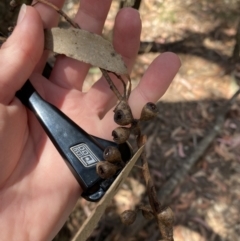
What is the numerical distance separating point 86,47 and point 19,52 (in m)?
0.16

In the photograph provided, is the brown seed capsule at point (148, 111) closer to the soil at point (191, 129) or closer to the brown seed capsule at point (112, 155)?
the brown seed capsule at point (112, 155)

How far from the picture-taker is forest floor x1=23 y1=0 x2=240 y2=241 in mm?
1563

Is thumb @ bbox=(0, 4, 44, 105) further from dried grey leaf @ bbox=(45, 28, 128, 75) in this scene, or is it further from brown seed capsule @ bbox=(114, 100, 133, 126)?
brown seed capsule @ bbox=(114, 100, 133, 126)

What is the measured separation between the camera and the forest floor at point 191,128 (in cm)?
156

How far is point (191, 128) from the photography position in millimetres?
1810

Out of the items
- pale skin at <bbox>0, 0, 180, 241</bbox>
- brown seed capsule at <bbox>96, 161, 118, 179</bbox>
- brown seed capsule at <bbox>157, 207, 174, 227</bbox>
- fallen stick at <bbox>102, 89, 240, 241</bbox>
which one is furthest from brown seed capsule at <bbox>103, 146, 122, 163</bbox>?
fallen stick at <bbox>102, 89, 240, 241</bbox>

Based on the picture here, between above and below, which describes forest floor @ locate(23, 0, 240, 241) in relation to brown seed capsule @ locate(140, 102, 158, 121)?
below

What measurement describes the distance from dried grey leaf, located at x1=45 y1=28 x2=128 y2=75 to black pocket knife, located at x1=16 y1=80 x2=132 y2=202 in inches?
5.1

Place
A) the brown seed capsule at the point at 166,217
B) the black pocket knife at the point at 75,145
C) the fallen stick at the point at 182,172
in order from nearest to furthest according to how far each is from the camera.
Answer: the brown seed capsule at the point at 166,217
the black pocket knife at the point at 75,145
the fallen stick at the point at 182,172

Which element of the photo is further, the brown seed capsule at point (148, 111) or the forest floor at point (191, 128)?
the forest floor at point (191, 128)

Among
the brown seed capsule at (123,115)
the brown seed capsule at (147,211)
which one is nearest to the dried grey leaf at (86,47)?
the brown seed capsule at (123,115)

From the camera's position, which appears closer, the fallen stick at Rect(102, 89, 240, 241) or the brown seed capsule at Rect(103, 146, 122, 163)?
the brown seed capsule at Rect(103, 146, 122, 163)

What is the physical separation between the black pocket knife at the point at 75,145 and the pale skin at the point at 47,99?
4 cm

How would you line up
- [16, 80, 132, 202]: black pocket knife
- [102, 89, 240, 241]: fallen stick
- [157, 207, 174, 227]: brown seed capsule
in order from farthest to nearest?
[102, 89, 240, 241]: fallen stick < [16, 80, 132, 202]: black pocket knife < [157, 207, 174, 227]: brown seed capsule
